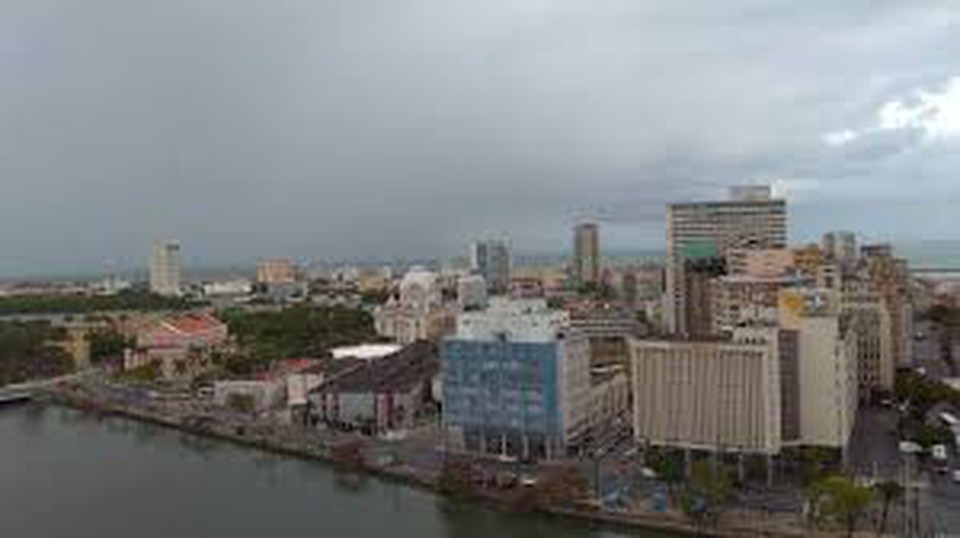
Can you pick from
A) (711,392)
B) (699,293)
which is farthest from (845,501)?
(699,293)

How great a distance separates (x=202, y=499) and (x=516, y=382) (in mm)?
3221

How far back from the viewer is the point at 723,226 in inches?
768

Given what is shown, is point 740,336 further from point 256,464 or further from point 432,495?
point 256,464

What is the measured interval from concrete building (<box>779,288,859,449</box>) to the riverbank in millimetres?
1823

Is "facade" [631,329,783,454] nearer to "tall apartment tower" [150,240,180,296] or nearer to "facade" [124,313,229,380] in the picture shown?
"facade" [124,313,229,380]

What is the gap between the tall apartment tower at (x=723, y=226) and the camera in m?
18.8

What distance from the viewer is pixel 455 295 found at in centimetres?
2961

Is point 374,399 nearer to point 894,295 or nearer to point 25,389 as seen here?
point 894,295

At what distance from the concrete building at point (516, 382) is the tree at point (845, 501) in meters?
3.37

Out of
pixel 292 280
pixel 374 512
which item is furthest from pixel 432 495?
pixel 292 280

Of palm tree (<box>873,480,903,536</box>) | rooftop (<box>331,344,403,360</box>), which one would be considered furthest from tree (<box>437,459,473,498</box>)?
rooftop (<box>331,344,403,360</box>)

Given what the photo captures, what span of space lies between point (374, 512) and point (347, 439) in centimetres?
276

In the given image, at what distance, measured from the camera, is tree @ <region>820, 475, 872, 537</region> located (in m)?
7.62

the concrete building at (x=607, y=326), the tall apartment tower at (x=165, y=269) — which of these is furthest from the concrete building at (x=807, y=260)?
the tall apartment tower at (x=165, y=269)
